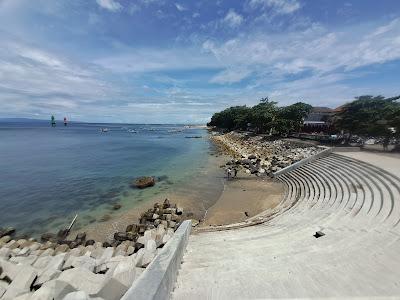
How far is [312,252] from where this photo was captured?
7852mm

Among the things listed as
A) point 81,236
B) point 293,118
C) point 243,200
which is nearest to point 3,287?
point 81,236

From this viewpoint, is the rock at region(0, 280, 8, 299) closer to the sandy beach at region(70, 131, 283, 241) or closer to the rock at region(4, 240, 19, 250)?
the rock at region(4, 240, 19, 250)

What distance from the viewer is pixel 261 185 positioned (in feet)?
70.0

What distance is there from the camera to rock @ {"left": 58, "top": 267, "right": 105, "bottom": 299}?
20.9 ft

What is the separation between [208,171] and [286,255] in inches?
821

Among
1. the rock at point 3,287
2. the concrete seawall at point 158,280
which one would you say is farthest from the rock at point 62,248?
the concrete seawall at point 158,280

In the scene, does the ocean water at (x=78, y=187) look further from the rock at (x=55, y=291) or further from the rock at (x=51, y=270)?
the rock at (x=55, y=291)

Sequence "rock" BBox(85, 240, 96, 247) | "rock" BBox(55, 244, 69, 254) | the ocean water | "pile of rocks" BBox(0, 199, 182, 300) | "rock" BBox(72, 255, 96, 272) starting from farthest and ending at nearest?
1. the ocean water
2. "rock" BBox(85, 240, 96, 247)
3. "rock" BBox(55, 244, 69, 254)
4. "rock" BBox(72, 255, 96, 272)
5. "pile of rocks" BBox(0, 199, 182, 300)

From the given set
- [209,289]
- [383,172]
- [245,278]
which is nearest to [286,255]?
[245,278]

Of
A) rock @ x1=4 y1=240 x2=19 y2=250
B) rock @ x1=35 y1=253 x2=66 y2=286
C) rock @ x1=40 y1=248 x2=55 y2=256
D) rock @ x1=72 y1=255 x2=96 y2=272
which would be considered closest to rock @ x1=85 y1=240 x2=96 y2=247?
rock @ x1=40 y1=248 x2=55 y2=256

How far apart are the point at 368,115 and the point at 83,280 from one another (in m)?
33.4

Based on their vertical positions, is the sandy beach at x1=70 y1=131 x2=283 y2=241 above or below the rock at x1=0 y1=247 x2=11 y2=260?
below

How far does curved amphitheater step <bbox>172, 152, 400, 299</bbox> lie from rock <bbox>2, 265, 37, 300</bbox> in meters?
4.45

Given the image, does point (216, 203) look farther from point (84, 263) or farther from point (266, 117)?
point (266, 117)
